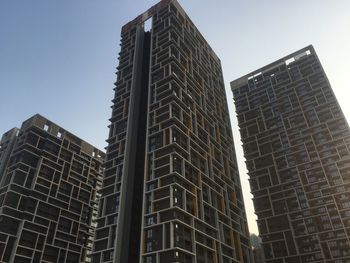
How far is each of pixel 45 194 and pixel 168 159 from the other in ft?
150

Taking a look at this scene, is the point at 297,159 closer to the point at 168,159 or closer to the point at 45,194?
the point at 168,159

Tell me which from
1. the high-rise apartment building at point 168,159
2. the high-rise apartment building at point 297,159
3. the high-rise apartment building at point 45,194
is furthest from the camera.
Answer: the high-rise apartment building at point 45,194

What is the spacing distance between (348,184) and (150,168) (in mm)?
50509

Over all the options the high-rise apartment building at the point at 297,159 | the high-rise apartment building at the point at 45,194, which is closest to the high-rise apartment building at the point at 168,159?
the high-rise apartment building at the point at 297,159

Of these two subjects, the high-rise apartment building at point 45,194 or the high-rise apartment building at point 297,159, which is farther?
the high-rise apartment building at point 45,194

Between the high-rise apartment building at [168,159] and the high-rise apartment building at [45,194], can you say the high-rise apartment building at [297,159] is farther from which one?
the high-rise apartment building at [45,194]

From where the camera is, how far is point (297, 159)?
94688 mm

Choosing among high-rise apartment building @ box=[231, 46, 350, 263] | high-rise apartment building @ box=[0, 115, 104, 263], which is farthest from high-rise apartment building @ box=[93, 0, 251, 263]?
high-rise apartment building @ box=[0, 115, 104, 263]

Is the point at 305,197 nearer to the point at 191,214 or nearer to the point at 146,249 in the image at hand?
the point at 191,214

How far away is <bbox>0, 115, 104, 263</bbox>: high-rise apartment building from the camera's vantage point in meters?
82.5

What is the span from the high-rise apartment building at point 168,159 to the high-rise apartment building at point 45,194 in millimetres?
28564

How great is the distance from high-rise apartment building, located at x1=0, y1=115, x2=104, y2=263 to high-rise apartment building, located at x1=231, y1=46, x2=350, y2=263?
50.1m

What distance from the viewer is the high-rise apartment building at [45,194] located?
271 ft

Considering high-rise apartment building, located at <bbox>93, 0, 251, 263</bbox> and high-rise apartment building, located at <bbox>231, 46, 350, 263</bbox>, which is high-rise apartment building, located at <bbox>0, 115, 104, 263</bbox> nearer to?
high-rise apartment building, located at <bbox>93, 0, 251, 263</bbox>
